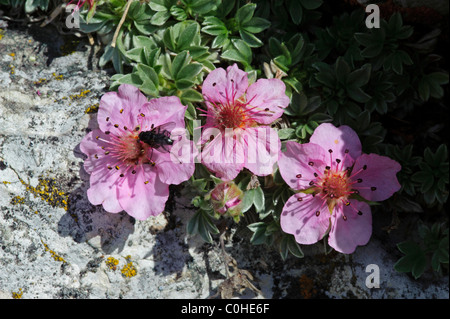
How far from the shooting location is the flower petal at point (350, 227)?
2.89 m

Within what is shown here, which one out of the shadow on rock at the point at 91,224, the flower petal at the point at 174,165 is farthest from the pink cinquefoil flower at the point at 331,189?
the shadow on rock at the point at 91,224

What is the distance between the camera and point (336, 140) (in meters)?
2.96

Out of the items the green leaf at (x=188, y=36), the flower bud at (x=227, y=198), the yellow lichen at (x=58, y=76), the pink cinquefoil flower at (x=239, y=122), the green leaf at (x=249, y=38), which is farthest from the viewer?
the yellow lichen at (x=58, y=76)

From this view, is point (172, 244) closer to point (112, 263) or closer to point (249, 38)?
point (112, 263)

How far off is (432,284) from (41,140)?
273cm

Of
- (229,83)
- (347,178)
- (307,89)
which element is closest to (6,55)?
(229,83)

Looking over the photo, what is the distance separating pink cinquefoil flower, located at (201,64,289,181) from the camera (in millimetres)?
2896

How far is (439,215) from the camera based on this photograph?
3.20 metres

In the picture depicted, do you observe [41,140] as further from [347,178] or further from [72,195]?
[347,178]

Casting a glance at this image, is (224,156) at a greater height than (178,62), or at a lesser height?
lesser

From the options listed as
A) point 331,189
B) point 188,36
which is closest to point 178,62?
point 188,36

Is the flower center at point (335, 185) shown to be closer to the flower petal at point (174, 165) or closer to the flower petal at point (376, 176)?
the flower petal at point (376, 176)

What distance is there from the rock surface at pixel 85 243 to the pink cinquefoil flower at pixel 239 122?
50 cm

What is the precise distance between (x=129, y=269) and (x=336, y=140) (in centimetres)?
154
